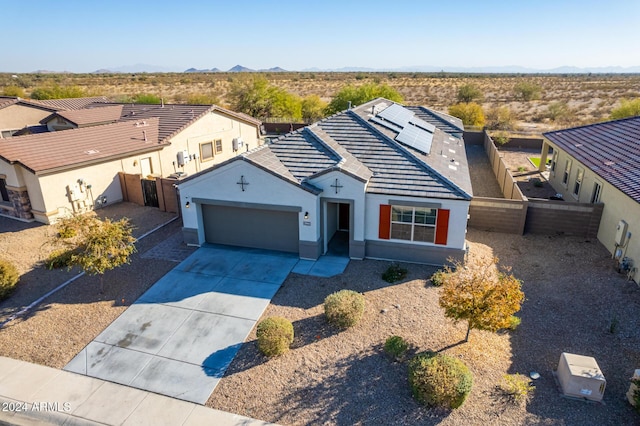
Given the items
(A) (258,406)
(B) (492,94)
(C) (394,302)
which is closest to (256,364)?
(A) (258,406)

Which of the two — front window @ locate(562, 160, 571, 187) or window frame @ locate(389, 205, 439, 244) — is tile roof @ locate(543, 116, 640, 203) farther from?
window frame @ locate(389, 205, 439, 244)

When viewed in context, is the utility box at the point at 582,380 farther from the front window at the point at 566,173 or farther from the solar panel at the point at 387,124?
the front window at the point at 566,173

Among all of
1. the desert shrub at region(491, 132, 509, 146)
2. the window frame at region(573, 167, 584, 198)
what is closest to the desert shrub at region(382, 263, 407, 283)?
the window frame at region(573, 167, 584, 198)

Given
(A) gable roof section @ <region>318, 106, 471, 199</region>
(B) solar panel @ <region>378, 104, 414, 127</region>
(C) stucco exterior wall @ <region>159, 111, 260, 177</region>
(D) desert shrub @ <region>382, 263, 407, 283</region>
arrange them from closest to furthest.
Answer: (D) desert shrub @ <region>382, 263, 407, 283</region> → (A) gable roof section @ <region>318, 106, 471, 199</region> → (B) solar panel @ <region>378, 104, 414, 127</region> → (C) stucco exterior wall @ <region>159, 111, 260, 177</region>

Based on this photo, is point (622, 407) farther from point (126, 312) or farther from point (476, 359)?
point (126, 312)

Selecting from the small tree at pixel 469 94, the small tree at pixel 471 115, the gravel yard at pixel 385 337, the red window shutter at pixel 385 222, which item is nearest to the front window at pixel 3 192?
the gravel yard at pixel 385 337

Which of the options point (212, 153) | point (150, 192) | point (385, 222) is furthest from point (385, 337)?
point (212, 153)
